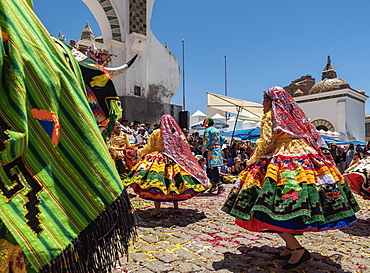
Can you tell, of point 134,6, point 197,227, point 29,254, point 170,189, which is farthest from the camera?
point 134,6

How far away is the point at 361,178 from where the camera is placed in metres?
4.77

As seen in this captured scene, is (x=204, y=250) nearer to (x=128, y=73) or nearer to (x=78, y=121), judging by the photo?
(x=78, y=121)

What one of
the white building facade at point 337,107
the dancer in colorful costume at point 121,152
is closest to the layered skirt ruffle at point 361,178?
the dancer in colorful costume at point 121,152

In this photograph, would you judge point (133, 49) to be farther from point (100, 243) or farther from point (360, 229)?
point (100, 243)

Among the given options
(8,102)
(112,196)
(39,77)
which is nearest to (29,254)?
(112,196)

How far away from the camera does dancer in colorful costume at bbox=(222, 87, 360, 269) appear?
299 centimetres

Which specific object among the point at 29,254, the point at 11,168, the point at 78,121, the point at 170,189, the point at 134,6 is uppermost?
the point at 134,6

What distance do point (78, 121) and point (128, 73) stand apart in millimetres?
12908

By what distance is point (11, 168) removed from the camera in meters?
1.16

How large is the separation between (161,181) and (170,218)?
700mm

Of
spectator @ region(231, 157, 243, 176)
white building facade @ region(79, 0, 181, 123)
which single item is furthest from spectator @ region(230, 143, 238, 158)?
white building facade @ region(79, 0, 181, 123)

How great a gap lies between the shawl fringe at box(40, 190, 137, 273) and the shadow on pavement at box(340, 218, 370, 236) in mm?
4199

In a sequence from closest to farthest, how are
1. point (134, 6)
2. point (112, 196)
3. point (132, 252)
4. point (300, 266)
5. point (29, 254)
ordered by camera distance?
point (29, 254) < point (112, 196) < point (300, 266) < point (132, 252) < point (134, 6)

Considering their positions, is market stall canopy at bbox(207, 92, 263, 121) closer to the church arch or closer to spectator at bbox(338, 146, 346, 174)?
spectator at bbox(338, 146, 346, 174)
